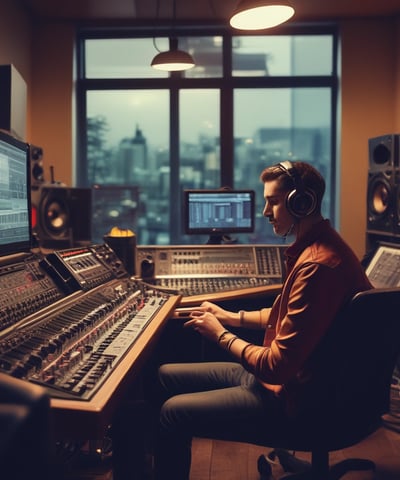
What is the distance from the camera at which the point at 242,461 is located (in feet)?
8.08

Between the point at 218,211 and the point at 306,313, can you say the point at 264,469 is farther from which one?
the point at 218,211

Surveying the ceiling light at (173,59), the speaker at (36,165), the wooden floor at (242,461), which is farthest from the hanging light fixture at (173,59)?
the wooden floor at (242,461)

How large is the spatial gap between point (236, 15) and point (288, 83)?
296 cm

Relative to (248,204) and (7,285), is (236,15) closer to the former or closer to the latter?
(248,204)

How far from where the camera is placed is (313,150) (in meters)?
5.36

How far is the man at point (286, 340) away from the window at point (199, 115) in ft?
12.0

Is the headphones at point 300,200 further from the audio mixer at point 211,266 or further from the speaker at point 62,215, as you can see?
the speaker at point 62,215

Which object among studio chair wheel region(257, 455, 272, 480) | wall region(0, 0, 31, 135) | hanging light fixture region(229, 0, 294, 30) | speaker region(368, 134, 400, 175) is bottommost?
studio chair wheel region(257, 455, 272, 480)

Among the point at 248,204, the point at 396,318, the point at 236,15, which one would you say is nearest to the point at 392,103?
the point at 248,204

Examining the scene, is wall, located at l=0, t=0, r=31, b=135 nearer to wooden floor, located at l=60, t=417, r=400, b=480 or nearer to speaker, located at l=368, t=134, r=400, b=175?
speaker, located at l=368, t=134, r=400, b=175

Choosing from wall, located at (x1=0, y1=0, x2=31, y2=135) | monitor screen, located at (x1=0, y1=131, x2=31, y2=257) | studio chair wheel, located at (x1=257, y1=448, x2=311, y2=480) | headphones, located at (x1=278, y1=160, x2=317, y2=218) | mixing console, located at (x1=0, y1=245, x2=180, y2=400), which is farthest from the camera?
wall, located at (x1=0, y1=0, x2=31, y2=135)

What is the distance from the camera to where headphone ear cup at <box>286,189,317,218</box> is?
1.58 metres

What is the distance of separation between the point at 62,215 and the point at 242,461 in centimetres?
172

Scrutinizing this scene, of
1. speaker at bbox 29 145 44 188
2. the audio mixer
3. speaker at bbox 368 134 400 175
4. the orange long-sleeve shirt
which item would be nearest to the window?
speaker at bbox 368 134 400 175
